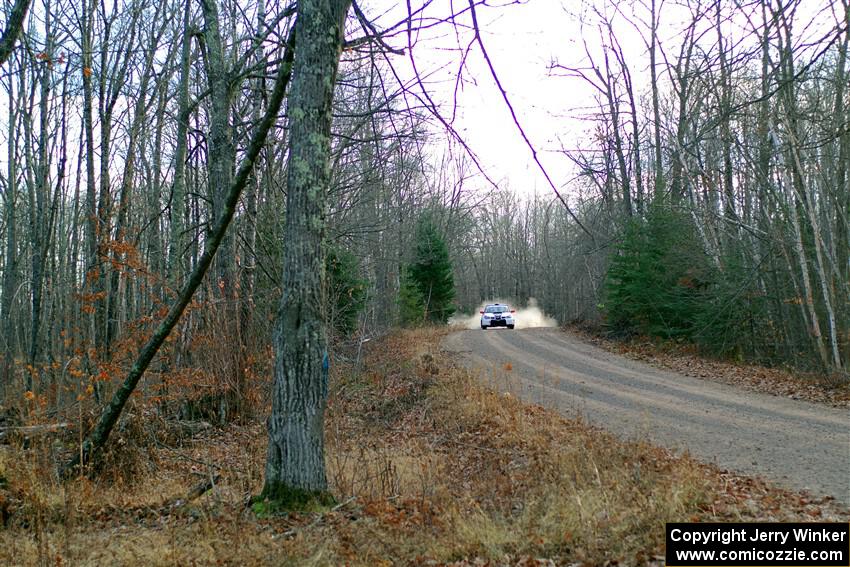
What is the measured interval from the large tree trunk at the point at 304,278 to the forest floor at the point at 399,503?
520 millimetres

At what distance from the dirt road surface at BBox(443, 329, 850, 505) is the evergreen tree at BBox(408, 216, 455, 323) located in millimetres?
14702

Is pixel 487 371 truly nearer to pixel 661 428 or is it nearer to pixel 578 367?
pixel 578 367

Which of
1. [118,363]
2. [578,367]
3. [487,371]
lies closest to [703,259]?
[578,367]

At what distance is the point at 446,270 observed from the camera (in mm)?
35750

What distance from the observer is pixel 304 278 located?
215 inches

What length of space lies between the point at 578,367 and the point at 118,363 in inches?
475

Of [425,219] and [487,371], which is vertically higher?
[425,219]

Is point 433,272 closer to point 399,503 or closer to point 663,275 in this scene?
point 663,275

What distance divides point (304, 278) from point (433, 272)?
29.9m

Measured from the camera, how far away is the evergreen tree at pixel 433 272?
33.8 m

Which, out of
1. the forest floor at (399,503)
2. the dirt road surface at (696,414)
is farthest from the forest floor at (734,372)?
the forest floor at (399,503)

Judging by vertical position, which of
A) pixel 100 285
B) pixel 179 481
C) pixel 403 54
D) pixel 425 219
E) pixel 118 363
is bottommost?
pixel 179 481

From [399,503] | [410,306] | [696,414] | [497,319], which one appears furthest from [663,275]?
[399,503]

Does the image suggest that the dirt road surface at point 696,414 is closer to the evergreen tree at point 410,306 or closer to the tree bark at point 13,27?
the tree bark at point 13,27
